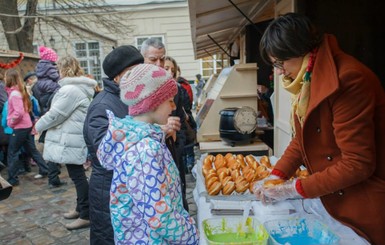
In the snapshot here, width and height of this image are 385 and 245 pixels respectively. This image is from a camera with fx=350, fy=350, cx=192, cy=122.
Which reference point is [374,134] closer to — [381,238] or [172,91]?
[381,238]

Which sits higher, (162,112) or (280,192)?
(162,112)

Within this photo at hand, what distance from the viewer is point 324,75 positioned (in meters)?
1.31

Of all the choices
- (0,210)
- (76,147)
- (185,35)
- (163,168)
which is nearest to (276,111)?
(76,147)

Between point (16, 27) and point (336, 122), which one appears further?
point (16, 27)

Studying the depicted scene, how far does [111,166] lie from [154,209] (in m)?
0.29

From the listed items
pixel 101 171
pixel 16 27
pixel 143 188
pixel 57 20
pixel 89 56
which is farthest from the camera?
pixel 89 56

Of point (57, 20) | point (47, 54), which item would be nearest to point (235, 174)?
point (47, 54)

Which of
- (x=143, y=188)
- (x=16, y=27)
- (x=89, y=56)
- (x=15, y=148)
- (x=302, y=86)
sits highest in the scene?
(x=16, y=27)

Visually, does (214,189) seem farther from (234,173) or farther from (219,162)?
(219,162)

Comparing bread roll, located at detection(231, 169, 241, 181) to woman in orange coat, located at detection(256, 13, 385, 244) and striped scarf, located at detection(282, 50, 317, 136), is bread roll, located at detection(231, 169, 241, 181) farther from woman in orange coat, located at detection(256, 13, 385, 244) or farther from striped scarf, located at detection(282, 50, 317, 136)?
striped scarf, located at detection(282, 50, 317, 136)

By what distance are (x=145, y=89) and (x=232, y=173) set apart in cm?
118

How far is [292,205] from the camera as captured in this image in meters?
1.75

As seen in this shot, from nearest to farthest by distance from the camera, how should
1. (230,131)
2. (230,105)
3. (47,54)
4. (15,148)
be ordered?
(230,131) < (230,105) < (47,54) < (15,148)

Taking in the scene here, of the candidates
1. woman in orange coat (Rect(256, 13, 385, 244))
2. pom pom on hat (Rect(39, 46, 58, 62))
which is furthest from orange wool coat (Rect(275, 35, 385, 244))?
pom pom on hat (Rect(39, 46, 58, 62))
